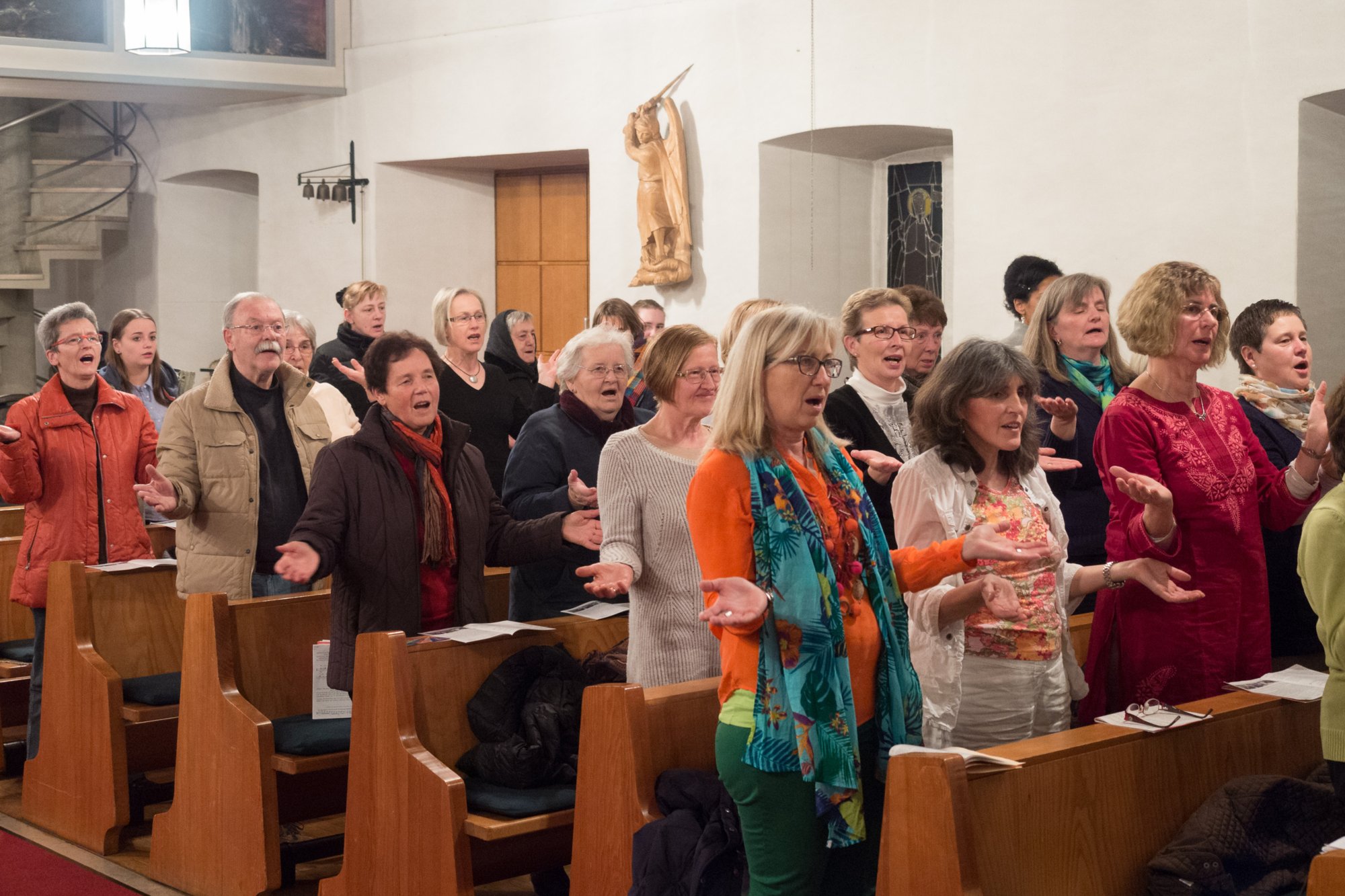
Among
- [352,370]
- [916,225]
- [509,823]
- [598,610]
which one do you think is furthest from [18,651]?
[916,225]

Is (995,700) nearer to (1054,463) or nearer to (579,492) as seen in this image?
(1054,463)

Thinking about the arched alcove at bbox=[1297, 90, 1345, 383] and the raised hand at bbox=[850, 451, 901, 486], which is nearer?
the raised hand at bbox=[850, 451, 901, 486]

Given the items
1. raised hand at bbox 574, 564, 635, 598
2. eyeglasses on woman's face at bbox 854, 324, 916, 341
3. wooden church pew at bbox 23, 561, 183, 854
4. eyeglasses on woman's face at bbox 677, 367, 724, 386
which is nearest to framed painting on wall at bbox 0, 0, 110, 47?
wooden church pew at bbox 23, 561, 183, 854

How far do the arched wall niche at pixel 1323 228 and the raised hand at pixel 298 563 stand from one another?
4.09 m

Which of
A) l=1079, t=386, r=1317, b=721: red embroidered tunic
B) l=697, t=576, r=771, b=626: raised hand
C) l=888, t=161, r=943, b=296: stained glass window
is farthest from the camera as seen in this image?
l=888, t=161, r=943, b=296: stained glass window

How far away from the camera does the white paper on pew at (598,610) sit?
386 centimetres

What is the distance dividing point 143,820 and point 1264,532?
352 centimetres

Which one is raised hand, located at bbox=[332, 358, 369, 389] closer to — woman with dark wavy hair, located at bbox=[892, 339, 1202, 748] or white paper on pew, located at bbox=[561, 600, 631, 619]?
white paper on pew, located at bbox=[561, 600, 631, 619]

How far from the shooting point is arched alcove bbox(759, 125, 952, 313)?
781 cm

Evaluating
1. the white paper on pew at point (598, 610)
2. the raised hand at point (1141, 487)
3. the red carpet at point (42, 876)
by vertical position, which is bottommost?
the red carpet at point (42, 876)

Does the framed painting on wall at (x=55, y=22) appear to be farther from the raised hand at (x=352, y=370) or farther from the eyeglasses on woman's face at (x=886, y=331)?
the eyeglasses on woman's face at (x=886, y=331)

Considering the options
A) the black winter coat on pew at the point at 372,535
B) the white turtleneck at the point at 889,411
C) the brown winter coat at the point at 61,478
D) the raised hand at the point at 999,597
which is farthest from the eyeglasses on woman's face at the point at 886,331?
the brown winter coat at the point at 61,478

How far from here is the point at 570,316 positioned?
384 inches

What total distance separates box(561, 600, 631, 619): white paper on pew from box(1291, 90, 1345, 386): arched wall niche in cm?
333
